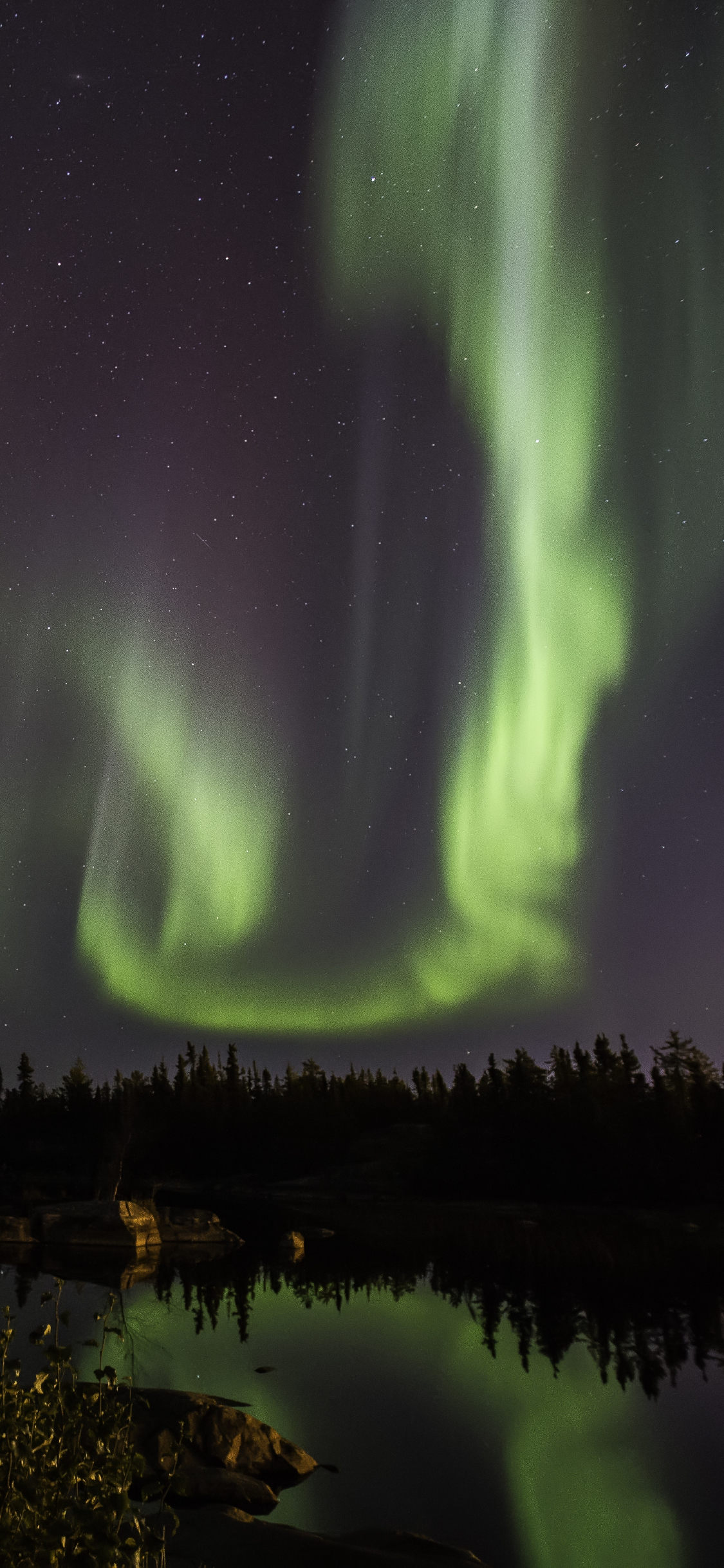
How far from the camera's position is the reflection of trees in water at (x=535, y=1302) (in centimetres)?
2897

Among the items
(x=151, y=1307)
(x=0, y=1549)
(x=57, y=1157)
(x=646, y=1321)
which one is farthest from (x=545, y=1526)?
(x=57, y=1157)

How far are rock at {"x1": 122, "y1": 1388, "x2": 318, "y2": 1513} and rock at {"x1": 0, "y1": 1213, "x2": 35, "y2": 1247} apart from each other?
1842 inches

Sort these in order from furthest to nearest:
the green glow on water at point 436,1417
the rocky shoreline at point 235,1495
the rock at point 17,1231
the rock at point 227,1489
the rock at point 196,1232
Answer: the rock at point 196,1232, the rock at point 17,1231, the green glow on water at point 436,1417, the rock at point 227,1489, the rocky shoreline at point 235,1495

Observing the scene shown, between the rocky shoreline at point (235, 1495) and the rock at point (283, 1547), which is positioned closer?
the rock at point (283, 1547)

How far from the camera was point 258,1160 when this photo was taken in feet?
424

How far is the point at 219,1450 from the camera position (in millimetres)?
15578

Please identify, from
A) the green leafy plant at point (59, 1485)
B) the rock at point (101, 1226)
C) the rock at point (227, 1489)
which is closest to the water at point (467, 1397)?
the rock at point (227, 1489)

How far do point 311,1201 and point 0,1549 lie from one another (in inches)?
3938

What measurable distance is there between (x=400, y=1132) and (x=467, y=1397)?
4896 inches

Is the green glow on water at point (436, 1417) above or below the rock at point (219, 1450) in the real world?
below

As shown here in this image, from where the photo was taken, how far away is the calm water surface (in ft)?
52.4

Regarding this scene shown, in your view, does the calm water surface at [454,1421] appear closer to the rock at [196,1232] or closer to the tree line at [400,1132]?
the rock at [196,1232]

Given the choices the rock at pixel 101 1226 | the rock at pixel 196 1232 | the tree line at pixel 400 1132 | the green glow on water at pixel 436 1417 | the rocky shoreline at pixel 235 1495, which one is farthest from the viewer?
the tree line at pixel 400 1132

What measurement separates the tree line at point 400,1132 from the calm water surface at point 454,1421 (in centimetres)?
Result: 4507
